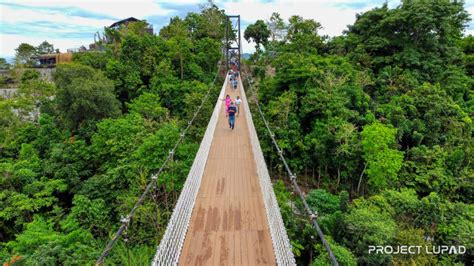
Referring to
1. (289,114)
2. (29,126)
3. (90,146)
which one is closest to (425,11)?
(289,114)

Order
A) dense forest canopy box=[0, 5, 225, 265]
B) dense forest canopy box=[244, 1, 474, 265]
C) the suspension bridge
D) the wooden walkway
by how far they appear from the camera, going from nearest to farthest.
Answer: the suspension bridge, the wooden walkway, dense forest canopy box=[0, 5, 225, 265], dense forest canopy box=[244, 1, 474, 265]

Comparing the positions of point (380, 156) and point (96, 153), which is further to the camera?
point (96, 153)

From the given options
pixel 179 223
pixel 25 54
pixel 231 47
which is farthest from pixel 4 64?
pixel 179 223

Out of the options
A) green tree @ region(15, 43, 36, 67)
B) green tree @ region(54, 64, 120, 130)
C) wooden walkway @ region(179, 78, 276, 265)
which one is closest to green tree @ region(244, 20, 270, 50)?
green tree @ region(54, 64, 120, 130)

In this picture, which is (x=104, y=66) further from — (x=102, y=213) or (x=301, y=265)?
(x=301, y=265)

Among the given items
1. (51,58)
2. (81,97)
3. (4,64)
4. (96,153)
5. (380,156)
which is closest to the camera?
(380,156)

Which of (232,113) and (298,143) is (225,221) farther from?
(298,143)

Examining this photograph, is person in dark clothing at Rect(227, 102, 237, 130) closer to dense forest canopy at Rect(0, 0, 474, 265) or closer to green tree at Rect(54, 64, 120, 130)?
dense forest canopy at Rect(0, 0, 474, 265)
